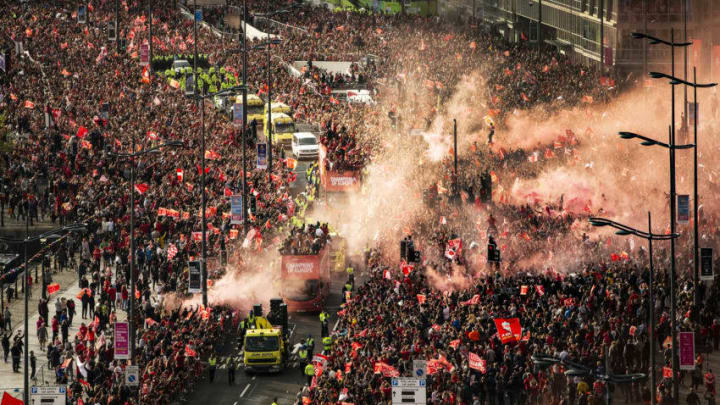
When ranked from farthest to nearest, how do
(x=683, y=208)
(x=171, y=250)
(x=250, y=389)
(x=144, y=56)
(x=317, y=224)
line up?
1. (x=144, y=56)
2. (x=317, y=224)
3. (x=171, y=250)
4. (x=683, y=208)
5. (x=250, y=389)

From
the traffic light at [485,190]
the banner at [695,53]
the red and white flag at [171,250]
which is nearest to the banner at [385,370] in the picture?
the red and white flag at [171,250]

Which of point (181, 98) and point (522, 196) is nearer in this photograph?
point (522, 196)

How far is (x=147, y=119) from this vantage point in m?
79.5

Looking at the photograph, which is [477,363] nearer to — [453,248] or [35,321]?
[453,248]

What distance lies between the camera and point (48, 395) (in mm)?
44281

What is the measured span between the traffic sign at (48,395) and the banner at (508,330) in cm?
1304

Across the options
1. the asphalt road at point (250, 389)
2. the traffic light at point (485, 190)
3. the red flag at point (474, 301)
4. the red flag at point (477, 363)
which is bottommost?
the asphalt road at point (250, 389)

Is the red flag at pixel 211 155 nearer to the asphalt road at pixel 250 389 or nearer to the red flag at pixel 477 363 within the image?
the asphalt road at pixel 250 389

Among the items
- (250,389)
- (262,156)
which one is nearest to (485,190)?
(262,156)

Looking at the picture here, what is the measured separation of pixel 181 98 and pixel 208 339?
32.0m

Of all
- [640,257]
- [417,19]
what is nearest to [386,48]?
[417,19]

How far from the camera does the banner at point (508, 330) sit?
4572 centimetres

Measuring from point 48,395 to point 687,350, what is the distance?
1847 centimetres

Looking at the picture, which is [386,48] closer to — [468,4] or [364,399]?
[468,4]
